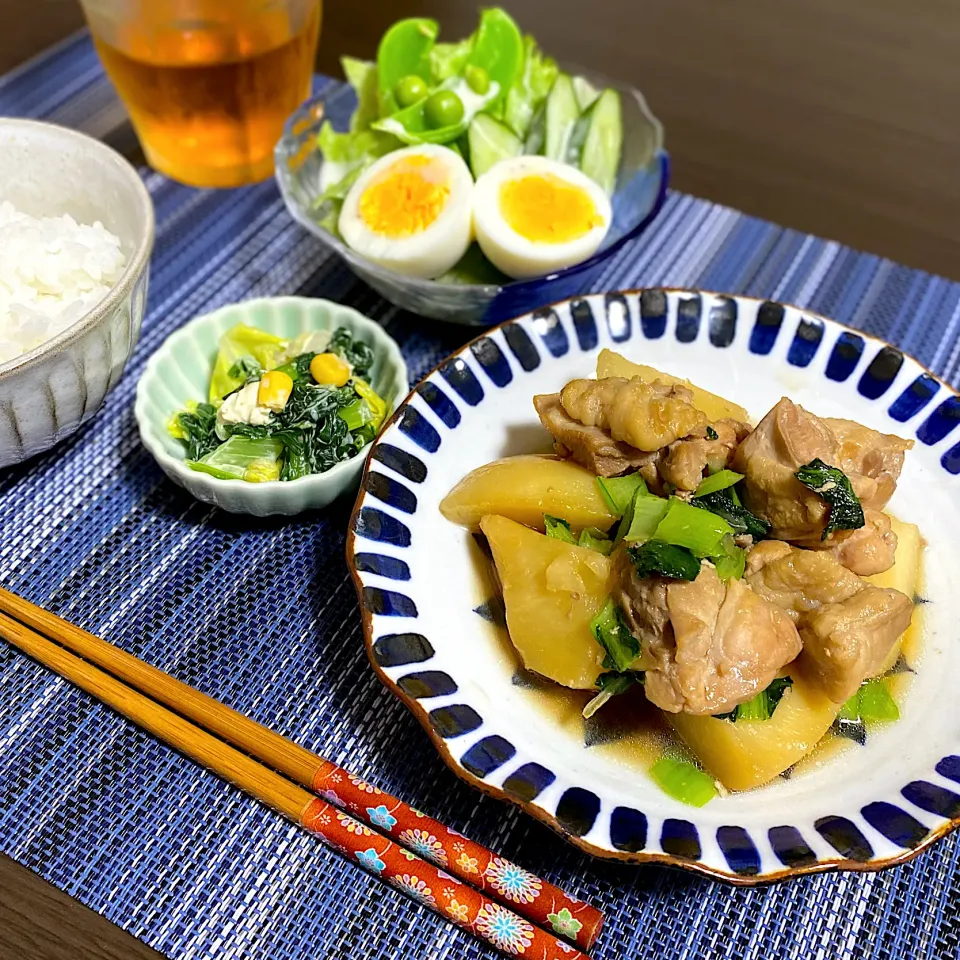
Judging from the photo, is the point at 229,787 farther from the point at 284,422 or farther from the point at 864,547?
the point at 864,547

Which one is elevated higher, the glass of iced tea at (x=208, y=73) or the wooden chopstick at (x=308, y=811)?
the glass of iced tea at (x=208, y=73)

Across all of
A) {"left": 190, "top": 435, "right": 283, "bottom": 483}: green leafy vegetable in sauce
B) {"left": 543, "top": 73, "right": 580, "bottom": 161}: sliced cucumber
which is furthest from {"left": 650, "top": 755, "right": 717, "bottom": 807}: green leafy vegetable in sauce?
{"left": 543, "top": 73, "right": 580, "bottom": 161}: sliced cucumber

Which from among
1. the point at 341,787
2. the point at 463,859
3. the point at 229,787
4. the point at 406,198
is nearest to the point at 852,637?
the point at 463,859

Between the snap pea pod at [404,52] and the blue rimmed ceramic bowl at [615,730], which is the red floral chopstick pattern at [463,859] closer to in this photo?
the blue rimmed ceramic bowl at [615,730]

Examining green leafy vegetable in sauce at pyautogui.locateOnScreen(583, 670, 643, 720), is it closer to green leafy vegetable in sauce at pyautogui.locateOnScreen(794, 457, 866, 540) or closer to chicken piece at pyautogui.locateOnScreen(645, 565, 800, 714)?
chicken piece at pyautogui.locateOnScreen(645, 565, 800, 714)

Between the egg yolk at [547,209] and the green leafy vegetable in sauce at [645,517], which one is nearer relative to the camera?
the green leafy vegetable in sauce at [645,517]

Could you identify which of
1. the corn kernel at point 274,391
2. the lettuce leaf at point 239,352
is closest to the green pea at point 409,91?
the lettuce leaf at point 239,352
